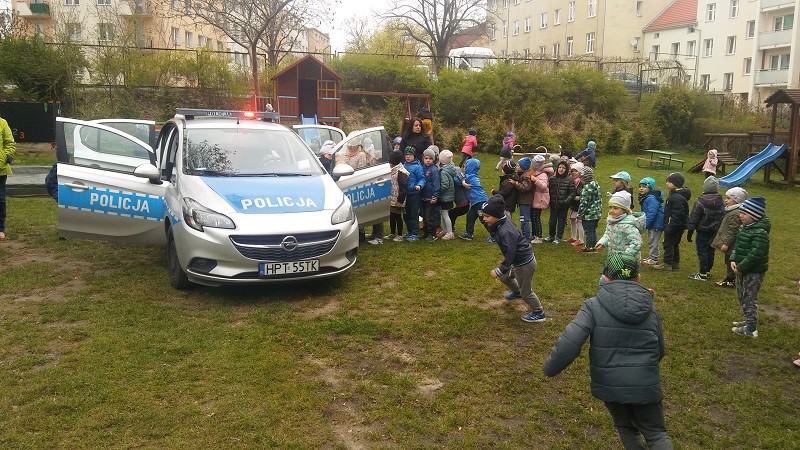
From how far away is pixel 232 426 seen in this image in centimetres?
433

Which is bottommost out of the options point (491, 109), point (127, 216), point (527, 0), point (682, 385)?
point (682, 385)

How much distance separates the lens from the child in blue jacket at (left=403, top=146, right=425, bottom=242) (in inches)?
414

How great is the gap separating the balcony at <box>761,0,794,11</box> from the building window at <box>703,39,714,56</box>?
5.07m

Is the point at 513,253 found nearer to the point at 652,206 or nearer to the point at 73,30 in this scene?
the point at 652,206

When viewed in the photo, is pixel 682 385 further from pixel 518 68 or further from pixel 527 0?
pixel 527 0

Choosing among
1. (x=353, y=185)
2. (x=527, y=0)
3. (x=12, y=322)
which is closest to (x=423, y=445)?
(x=12, y=322)

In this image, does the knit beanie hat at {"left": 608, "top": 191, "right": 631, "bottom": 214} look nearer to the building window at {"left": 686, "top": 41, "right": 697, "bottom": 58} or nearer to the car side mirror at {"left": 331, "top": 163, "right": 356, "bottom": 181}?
the car side mirror at {"left": 331, "top": 163, "right": 356, "bottom": 181}

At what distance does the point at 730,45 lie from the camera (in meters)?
47.3

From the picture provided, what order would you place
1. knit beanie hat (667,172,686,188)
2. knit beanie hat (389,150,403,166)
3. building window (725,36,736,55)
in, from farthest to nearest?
1. building window (725,36,736,55)
2. knit beanie hat (389,150,403,166)
3. knit beanie hat (667,172,686,188)

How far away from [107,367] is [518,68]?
25.1 metres

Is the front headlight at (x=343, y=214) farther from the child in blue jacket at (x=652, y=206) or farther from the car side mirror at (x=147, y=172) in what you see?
the child in blue jacket at (x=652, y=206)

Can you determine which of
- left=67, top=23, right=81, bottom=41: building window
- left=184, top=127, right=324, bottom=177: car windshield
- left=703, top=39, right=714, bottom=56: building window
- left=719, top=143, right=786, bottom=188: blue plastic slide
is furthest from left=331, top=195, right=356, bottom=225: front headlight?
left=703, top=39, right=714, bottom=56: building window

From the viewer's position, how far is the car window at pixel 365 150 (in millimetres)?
9773

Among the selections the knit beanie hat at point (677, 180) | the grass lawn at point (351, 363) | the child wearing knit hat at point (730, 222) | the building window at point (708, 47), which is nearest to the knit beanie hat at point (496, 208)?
the grass lawn at point (351, 363)
